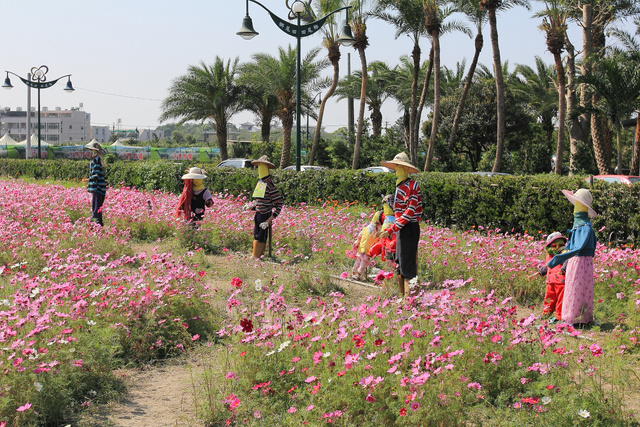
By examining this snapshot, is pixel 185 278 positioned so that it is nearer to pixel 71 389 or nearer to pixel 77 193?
pixel 71 389

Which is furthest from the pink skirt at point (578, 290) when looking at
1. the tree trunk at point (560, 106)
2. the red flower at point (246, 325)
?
the tree trunk at point (560, 106)

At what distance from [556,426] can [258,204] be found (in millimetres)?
6548

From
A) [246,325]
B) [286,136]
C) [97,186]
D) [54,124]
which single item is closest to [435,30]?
[286,136]

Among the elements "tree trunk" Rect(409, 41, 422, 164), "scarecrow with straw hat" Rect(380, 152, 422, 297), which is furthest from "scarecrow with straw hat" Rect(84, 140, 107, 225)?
"tree trunk" Rect(409, 41, 422, 164)

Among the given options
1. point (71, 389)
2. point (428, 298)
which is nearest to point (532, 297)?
point (428, 298)

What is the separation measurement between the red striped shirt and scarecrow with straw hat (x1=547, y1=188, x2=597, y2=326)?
1450 millimetres

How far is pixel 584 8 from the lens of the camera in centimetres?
2777

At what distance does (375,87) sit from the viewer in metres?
43.3

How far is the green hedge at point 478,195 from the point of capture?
1039 cm

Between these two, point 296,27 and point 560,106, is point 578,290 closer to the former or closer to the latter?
point 296,27

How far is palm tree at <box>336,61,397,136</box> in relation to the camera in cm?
4281

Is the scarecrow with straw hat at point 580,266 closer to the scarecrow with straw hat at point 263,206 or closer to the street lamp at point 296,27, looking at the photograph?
the scarecrow with straw hat at point 263,206

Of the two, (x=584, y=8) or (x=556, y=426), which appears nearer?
(x=556, y=426)

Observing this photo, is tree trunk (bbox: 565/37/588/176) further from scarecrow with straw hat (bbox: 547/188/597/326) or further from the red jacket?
scarecrow with straw hat (bbox: 547/188/597/326)
